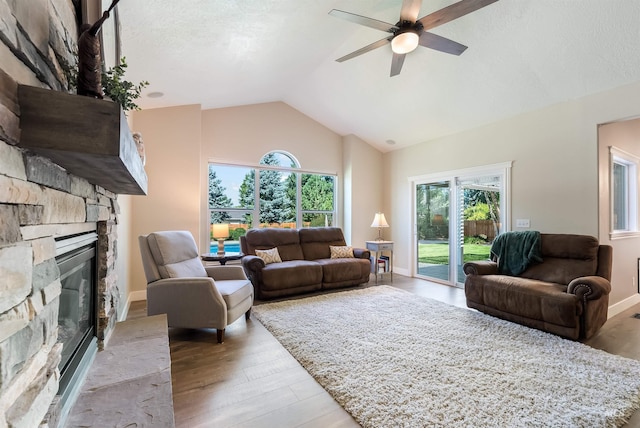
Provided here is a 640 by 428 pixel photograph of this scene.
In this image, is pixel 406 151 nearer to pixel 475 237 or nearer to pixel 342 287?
pixel 475 237

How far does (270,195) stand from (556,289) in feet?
14.6

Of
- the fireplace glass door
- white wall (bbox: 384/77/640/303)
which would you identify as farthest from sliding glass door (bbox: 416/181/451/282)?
the fireplace glass door

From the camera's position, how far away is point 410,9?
2.25 m

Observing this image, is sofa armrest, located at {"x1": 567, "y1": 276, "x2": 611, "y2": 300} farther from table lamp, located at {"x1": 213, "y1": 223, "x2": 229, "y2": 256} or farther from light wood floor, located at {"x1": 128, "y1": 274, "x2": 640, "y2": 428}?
table lamp, located at {"x1": 213, "y1": 223, "x2": 229, "y2": 256}

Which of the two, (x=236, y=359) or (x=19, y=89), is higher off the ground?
(x=19, y=89)

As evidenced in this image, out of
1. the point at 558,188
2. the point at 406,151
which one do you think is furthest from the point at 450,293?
the point at 406,151

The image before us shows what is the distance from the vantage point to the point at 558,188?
12.0ft

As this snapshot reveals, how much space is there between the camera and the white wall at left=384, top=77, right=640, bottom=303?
3.32 metres

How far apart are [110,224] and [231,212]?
3201 mm

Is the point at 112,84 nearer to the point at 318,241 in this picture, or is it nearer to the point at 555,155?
the point at 318,241

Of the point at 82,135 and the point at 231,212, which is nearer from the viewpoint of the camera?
the point at 82,135

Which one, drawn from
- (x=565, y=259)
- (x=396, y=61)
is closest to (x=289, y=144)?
(x=396, y=61)

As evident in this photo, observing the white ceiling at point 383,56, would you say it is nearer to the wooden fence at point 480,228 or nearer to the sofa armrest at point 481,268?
the wooden fence at point 480,228

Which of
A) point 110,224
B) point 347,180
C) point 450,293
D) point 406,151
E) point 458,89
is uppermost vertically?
point 458,89
